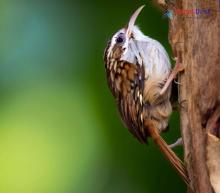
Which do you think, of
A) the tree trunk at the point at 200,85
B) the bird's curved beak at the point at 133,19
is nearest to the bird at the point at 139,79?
the bird's curved beak at the point at 133,19

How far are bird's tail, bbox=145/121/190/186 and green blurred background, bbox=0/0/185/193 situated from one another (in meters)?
0.19

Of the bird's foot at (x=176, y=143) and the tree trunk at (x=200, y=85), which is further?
the bird's foot at (x=176, y=143)

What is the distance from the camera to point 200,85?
2.52m

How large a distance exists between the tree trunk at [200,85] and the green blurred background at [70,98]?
0.58 m

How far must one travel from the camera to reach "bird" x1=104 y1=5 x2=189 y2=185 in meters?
3.00

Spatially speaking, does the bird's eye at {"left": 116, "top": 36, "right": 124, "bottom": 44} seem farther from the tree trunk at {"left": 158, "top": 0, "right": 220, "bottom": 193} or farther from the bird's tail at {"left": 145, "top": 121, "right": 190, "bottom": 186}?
the tree trunk at {"left": 158, "top": 0, "right": 220, "bottom": 193}

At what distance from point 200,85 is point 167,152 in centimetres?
38

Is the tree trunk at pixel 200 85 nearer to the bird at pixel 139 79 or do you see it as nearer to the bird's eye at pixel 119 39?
the bird at pixel 139 79

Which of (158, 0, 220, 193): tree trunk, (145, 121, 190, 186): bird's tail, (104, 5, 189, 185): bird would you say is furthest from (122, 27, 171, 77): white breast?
(158, 0, 220, 193): tree trunk

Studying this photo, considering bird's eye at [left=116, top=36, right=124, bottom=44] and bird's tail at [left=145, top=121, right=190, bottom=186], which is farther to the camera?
bird's eye at [left=116, top=36, right=124, bottom=44]

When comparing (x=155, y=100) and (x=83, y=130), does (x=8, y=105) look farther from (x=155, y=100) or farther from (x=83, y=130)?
(x=155, y=100)

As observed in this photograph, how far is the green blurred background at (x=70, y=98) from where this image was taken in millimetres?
3189

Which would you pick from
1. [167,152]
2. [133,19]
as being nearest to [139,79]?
[133,19]

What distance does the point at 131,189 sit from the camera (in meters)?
3.36
